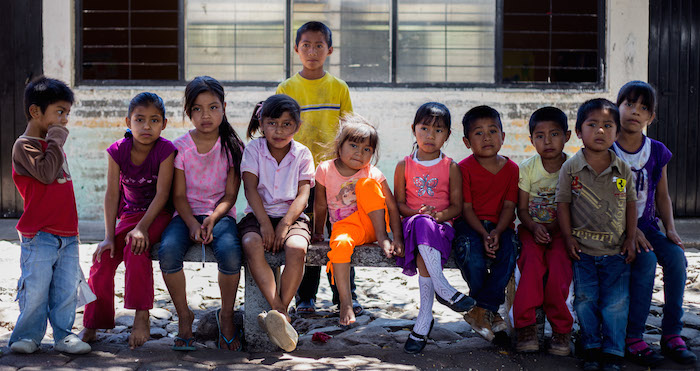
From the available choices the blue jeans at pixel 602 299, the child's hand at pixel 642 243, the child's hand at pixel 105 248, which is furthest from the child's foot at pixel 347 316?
the child's hand at pixel 642 243

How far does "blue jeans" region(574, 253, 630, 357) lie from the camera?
3.29m

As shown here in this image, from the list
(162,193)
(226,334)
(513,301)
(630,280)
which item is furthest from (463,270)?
(162,193)

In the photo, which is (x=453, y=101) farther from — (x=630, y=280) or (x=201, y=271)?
(x=630, y=280)

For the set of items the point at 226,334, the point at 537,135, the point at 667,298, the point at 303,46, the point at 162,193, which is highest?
the point at 303,46

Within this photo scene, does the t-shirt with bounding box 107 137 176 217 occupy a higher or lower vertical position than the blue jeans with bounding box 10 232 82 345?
higher

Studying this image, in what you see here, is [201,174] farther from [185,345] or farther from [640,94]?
[640,94]

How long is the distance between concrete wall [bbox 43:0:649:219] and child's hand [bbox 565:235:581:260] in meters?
3.99

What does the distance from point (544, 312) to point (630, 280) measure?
479 millimetres

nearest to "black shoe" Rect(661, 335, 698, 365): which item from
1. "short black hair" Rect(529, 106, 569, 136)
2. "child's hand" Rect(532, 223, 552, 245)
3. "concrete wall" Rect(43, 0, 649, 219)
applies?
"child's hand" Rect(532, 223, 552, 245)

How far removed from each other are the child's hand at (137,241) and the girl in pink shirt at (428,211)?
140 cm

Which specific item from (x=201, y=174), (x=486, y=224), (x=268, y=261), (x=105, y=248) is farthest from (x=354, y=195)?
(x=105, y=248)

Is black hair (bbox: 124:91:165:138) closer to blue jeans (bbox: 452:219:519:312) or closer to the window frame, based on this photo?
blue jeans (bbox: 452:219:519:312)

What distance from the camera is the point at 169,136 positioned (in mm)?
7438

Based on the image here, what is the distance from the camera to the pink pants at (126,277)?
11.4 feet
